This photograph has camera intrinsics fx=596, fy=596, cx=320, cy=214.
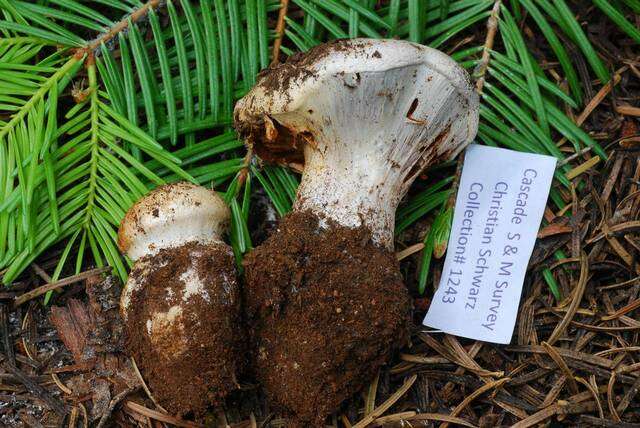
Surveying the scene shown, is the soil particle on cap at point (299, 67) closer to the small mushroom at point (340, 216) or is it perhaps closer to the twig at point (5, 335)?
the small mushroom at point (340, 216)

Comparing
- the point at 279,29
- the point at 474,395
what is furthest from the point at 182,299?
the point at 279,29

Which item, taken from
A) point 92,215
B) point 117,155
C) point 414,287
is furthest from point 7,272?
point 414,287

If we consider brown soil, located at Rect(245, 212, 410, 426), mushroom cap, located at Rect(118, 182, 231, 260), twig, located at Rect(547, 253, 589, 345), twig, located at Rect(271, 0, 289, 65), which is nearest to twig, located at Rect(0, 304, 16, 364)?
mushroom cap, located at Rect(118, 182, 231, 260)

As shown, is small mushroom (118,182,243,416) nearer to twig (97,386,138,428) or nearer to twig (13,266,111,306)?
twig (97,386,138,428)

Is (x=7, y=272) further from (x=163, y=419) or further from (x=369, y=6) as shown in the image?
(x=369, y=6)

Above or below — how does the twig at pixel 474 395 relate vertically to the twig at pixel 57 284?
below

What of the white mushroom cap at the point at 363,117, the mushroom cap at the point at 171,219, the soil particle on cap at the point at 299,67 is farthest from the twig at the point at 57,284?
the soil particle on cap at the point at 299,67

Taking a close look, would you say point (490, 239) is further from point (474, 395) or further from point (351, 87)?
point (351, 87)
